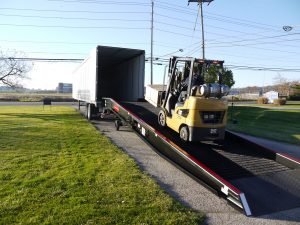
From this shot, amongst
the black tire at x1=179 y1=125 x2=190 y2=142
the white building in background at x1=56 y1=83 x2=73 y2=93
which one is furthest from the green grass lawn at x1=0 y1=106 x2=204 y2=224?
the white building in background at x1=56 y1=83 x2=73 y2=93

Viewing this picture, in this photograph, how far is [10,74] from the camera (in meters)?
26.4

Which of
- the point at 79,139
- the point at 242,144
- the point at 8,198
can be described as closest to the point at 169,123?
the point at 242,144

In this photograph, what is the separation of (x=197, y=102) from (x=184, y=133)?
39.3 inches

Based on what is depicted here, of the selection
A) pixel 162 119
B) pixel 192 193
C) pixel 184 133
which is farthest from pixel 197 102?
pixel 192 193

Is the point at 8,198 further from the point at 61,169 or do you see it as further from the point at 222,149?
the point at 222,149

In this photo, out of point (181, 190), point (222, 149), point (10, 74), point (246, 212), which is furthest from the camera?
point (10, 74)

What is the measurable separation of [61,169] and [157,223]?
11.3ft

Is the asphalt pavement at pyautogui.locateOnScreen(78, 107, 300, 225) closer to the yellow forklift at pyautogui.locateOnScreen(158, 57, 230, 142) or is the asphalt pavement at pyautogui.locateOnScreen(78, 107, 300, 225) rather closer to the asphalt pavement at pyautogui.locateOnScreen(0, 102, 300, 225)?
the asphalt pavement at pyautogui.locateOnScreen(0, 102, 300, 225)

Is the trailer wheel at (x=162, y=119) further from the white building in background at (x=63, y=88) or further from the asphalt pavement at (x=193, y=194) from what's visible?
the white building in background at (x=63, y=88)

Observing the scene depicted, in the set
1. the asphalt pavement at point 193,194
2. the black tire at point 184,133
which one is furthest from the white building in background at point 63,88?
the black tire at point 184,133

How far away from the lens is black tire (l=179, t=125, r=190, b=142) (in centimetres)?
796

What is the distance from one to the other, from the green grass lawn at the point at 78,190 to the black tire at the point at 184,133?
1.49 meters

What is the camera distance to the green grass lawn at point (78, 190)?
4754 millimetres

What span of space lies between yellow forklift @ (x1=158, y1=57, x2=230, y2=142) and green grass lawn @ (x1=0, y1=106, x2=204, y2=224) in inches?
68.5
